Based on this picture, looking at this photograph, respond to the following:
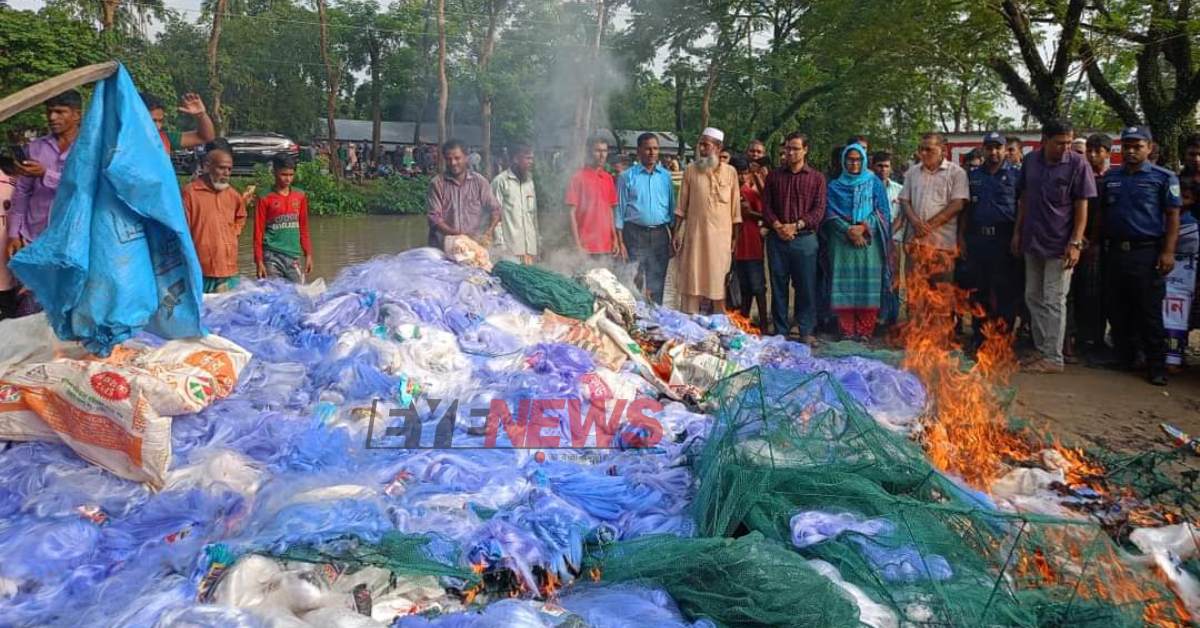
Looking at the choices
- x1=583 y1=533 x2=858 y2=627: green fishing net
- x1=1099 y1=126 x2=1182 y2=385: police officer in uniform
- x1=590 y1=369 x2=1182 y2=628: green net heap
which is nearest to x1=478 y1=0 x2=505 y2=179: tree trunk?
x1=1099 y1=126 x2=1182 y2=385: police officer in uniform

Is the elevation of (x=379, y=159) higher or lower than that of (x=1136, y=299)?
higher

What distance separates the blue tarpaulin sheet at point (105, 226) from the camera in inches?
122

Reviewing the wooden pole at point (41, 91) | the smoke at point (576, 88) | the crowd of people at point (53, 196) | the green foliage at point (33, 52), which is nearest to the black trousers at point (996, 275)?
the crowd of people at point (53, 196)

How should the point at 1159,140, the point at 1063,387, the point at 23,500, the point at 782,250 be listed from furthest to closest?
the point at 1159,140 < the point at 782,250 < the point at 1063,387 < the point at 23,500

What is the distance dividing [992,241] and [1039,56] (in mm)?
5808

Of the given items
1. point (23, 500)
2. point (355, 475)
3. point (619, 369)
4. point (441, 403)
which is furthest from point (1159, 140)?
point (23, 500)

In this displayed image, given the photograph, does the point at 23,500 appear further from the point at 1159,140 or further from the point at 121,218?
the point at 1159,140

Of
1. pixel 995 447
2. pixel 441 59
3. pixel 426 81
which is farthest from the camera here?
pixel 426 81

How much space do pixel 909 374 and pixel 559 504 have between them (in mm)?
2691

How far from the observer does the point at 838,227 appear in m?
6.63

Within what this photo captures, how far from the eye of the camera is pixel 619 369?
482 centimetres

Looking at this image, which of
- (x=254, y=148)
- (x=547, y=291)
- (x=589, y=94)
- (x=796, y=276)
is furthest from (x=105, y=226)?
(x=254, y=148)

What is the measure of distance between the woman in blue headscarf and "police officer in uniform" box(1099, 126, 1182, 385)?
1637 millimetres

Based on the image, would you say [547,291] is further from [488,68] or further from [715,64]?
[488,68]
